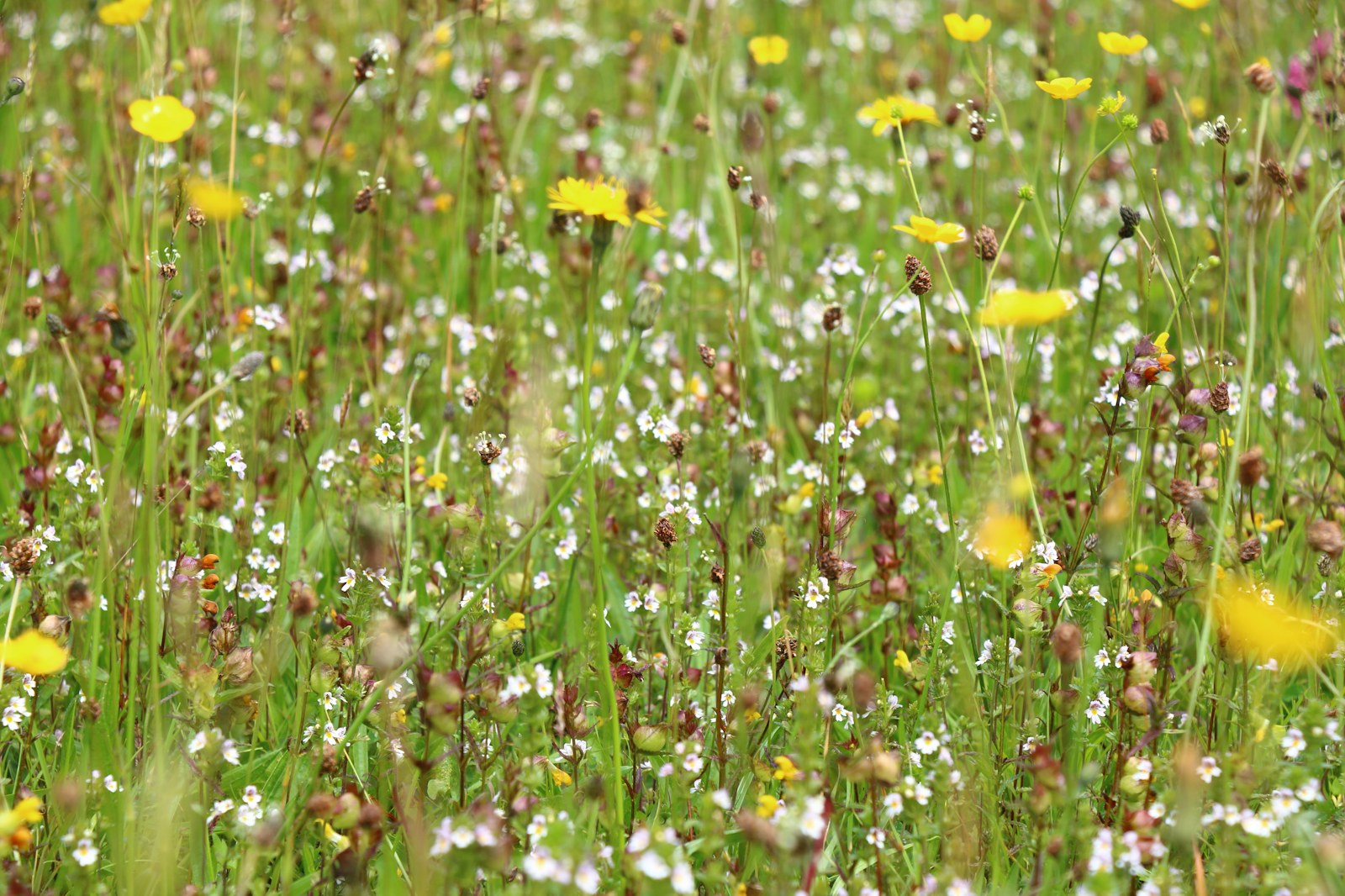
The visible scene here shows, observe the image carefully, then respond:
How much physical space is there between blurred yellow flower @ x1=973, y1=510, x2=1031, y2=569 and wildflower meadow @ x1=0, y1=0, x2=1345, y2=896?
0.02 m

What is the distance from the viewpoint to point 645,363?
3.63 m

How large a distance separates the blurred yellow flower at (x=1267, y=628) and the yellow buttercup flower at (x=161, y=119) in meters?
1.87

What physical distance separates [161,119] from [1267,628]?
6.40ft

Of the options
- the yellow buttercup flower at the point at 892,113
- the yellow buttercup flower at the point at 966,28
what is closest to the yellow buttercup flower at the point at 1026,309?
the yellow buttercup flower at the point at 892,113

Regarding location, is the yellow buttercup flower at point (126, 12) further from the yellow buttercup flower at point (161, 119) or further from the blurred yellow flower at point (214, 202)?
the blurred yellow flower at point (214, 202)

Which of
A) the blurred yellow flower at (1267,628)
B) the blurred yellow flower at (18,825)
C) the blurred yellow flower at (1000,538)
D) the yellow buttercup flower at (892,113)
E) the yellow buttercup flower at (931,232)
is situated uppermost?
the yellow buttercup flower at (892,113)

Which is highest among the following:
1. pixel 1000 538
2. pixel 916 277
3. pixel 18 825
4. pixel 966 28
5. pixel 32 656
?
pixel 966 28

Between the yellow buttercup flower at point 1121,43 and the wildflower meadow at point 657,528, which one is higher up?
the yellow buttercup flower at point 1121,43

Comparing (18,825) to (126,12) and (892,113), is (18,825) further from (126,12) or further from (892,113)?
(892,113)

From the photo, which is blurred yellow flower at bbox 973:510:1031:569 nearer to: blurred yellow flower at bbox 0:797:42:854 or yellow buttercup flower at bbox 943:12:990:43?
yellow buttercup flower at bbox 943:12:990:43

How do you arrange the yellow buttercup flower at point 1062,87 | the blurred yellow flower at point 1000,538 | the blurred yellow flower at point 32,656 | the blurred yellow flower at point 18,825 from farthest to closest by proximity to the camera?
the yellow buttercup flower at point 1062,87, the blurred yellow flower at point 1000,538, the blurred yellow flower at point 32,656, the blurred yellow flower at point 18,825

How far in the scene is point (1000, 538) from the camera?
1.99 meters

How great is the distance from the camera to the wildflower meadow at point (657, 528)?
6.01ft

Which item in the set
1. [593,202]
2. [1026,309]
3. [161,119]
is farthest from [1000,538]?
[161,119]
